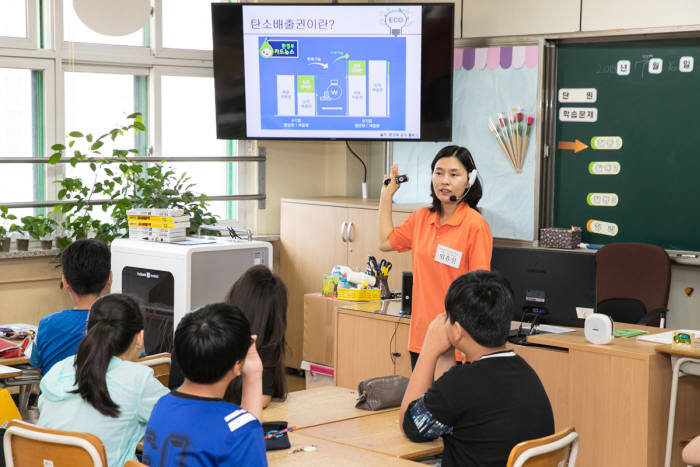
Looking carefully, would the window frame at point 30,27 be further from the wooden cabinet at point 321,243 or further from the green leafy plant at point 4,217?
the wooden cabinet at point 321,243

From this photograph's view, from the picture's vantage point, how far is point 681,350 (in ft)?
10.9

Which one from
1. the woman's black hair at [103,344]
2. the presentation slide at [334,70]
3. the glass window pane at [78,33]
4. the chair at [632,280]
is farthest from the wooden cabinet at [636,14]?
the woman's black hair at [103,344]

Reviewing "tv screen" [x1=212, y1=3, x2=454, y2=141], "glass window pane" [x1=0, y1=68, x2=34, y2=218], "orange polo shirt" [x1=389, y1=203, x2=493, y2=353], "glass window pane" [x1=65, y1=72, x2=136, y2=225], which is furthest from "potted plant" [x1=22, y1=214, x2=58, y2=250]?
"orange polo shirt" [x1=389, y1=203, x2=493, y2=353]

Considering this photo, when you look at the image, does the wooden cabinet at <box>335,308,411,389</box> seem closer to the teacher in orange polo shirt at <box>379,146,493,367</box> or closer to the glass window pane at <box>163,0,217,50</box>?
the teacher in orange polo shirt at <box>379,146,493,367</box>

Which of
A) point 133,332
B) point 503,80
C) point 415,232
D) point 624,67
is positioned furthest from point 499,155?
point 133,332

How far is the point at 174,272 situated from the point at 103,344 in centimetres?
188

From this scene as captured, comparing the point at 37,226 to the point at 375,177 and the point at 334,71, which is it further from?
the point at 375,177

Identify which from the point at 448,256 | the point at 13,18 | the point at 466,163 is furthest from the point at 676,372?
the point at 13,18

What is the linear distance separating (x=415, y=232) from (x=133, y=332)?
1.31 meters

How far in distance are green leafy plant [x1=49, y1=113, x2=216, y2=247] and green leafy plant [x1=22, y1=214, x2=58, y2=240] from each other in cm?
9

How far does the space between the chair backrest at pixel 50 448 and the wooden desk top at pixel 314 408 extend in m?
0.68

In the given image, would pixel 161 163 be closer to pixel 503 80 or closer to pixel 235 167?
pixel 235 167

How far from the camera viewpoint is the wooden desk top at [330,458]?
7.35 feet

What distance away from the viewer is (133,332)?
245 cm
